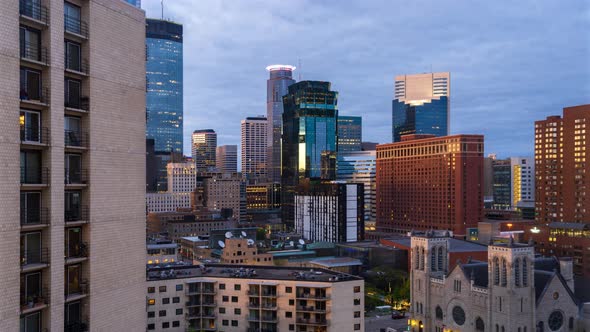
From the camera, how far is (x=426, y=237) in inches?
3634

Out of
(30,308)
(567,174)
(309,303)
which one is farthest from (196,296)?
(567,174)

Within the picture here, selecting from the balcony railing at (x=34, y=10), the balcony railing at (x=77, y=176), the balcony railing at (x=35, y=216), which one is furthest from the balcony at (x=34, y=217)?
the balcony railing at (x=34, y=10)

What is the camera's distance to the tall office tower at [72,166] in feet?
63.2

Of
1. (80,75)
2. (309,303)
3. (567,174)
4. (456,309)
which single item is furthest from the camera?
(567,174)

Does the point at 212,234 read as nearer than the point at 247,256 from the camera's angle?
No

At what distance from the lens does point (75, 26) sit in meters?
22.6

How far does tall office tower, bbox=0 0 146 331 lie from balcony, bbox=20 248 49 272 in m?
0.04

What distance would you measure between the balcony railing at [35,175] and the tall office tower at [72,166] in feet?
0.13

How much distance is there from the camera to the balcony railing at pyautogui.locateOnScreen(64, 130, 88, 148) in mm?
22391

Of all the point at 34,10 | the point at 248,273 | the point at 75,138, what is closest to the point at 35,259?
the point at 75,138

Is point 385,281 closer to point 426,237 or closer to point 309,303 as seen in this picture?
point 426,237

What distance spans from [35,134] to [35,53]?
9.82 ft

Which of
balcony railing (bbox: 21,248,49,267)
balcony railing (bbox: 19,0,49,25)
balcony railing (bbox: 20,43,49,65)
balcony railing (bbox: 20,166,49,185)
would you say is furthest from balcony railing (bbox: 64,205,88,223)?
balcony railing (bbox: 19,0,49,25)

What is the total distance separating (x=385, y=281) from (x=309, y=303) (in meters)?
64.4
